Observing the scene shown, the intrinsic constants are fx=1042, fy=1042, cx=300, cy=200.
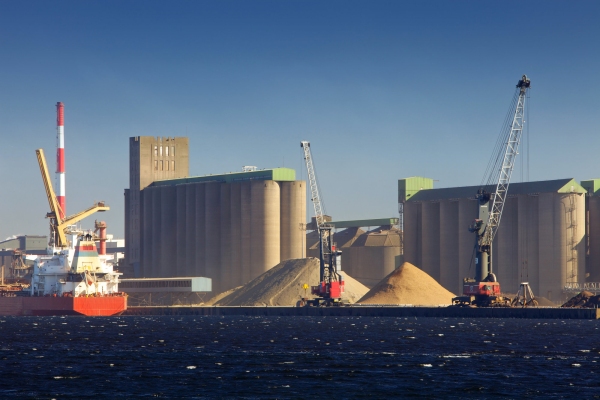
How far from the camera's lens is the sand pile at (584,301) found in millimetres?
169875

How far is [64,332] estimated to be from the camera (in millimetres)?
123375

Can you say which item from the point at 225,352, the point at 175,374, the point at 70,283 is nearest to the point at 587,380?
the point at 175,374

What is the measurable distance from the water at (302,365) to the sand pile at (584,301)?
2165 inches

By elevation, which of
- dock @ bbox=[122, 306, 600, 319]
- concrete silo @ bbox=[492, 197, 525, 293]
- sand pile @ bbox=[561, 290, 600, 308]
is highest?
concrete silo @ bbox=[492, 197, 525, 293]

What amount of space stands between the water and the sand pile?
2165 inches

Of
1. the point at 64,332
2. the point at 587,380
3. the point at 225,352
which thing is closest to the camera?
the point at 587,380

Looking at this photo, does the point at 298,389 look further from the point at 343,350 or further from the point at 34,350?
the point at 34,350

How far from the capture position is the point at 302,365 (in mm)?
74688

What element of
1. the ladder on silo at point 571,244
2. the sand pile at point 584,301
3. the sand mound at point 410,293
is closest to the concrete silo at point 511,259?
the ladder on silo at point 571,244

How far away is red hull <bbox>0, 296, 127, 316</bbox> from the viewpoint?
189m

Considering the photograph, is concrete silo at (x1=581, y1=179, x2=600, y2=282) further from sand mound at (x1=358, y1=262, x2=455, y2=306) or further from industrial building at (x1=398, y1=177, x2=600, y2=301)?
sand mound at (x1=358, y1=262, x2=455, y2=306)

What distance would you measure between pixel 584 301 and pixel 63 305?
91645 mm

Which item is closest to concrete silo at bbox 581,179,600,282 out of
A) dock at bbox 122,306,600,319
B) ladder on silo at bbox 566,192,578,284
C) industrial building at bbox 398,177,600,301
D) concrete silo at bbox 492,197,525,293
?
industrial building at bbox 398,177,600,301

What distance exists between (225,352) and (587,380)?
108 feet
